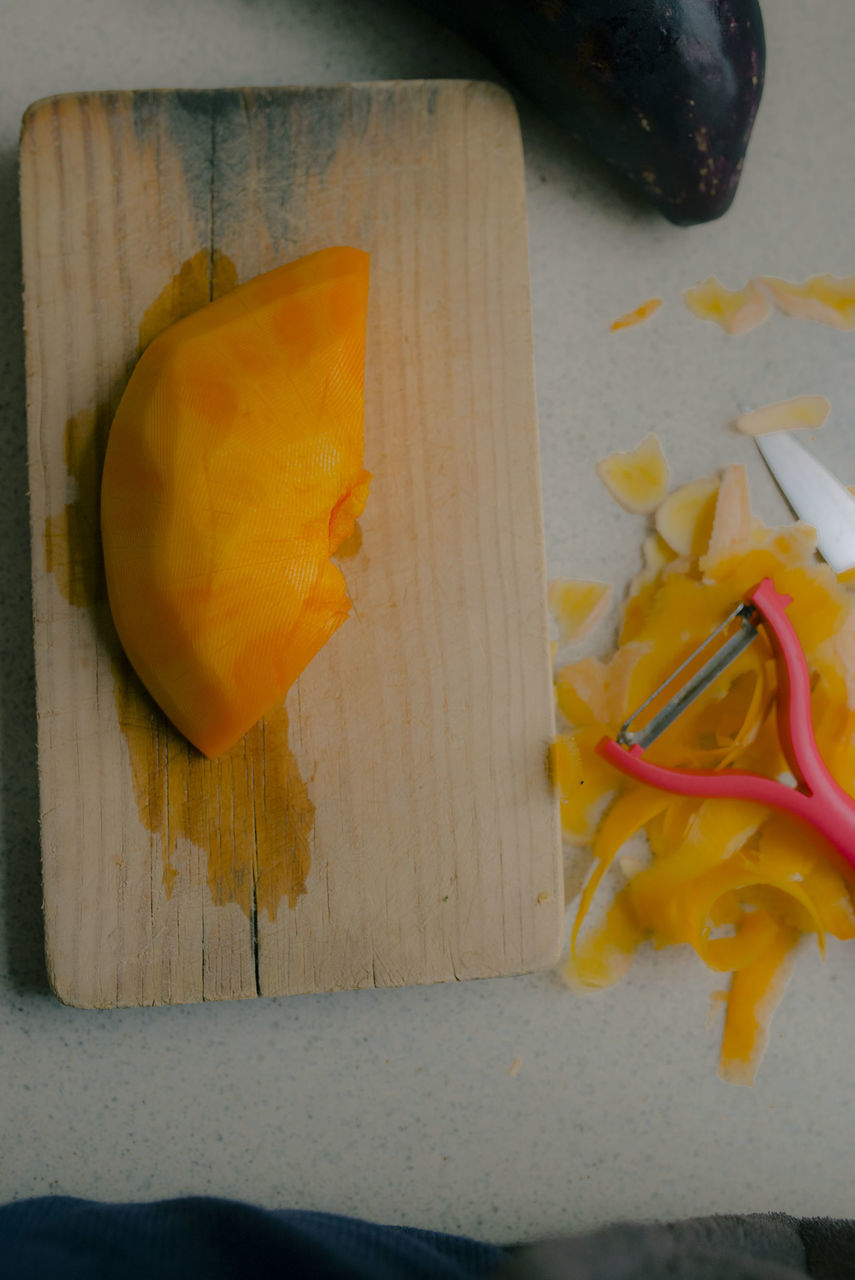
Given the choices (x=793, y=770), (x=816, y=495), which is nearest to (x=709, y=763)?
(x=793, y=770)

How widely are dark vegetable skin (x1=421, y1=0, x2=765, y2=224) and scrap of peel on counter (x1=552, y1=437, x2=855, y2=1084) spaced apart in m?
0.23

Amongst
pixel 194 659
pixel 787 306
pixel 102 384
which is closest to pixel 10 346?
pixel 102 384

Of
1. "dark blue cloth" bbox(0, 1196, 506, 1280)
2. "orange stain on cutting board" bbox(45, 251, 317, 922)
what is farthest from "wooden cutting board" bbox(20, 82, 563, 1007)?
"dark blue cloth" bbox(0, 1196, 506, 1280)

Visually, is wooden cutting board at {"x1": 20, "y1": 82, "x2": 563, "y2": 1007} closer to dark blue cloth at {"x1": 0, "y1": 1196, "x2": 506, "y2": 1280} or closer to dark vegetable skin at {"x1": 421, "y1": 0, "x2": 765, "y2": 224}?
dark vegetable skin at {"x1": 421, "y1": 0, "x2": 765, "y2": 224}

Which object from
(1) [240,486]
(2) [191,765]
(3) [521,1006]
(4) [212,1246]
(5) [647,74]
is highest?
(5) [647,74]

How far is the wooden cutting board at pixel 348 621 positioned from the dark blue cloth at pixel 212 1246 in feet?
0.57

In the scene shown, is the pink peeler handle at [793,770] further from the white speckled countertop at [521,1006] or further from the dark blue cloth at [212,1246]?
the dark blue cloth at [212,1246]

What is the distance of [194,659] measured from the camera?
2.10 ft

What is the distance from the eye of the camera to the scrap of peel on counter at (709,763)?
2.44 feet

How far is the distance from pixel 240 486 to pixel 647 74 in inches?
16.8

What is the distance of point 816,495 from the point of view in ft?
2.53

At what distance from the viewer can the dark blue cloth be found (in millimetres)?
686

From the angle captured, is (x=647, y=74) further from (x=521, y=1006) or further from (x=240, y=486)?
(x=521, y=1006)

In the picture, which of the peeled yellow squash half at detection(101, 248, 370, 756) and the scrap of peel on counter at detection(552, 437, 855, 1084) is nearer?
the peeled yellow squash half at detection(101, 248, 370, 756)
